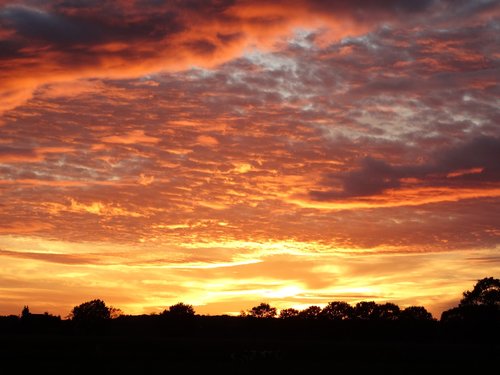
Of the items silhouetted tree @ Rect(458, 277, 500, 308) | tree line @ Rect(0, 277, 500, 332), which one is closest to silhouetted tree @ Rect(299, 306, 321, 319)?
tree line @ Rect(0, 277, 500, 332)

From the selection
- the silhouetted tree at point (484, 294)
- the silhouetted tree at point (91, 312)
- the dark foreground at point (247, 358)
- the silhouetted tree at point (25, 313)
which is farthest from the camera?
the silhouetted tree at point (91, 312)

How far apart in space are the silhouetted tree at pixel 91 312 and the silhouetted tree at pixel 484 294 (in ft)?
269

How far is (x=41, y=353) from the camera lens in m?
68.5

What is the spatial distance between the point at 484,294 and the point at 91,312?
91788 millimetres

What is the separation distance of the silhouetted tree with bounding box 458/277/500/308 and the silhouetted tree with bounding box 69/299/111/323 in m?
81.9

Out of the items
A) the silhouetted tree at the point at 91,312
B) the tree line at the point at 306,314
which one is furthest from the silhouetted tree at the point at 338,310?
the silhouetted tree at the point at 91,312

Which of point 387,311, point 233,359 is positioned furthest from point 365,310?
point 233,359

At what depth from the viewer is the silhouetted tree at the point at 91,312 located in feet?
486

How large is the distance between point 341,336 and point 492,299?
91.5 feet

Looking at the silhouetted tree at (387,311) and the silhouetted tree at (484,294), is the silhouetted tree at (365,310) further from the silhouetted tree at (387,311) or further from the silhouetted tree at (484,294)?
the silhouetted tree at (484,294)

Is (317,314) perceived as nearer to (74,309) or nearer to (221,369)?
(74,309)

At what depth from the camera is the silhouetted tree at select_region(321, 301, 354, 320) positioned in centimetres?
16438

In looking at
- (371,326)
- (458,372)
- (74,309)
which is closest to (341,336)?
(371,326)

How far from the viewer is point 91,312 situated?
153250 mm
